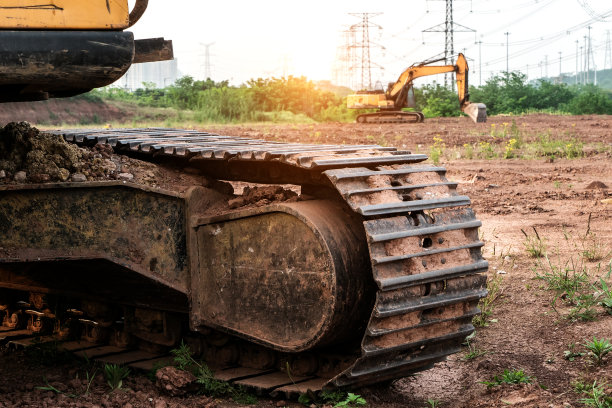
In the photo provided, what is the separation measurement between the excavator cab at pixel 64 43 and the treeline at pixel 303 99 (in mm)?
32343

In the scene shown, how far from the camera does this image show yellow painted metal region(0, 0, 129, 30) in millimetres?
4129

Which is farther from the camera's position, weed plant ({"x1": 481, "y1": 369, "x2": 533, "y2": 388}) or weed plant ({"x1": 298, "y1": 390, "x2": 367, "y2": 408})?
weed plant ({"x1": 481, "y1": 369, "x2": 533, "y2": 388})

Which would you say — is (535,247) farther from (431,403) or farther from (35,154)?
(35,154)

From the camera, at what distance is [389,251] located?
422cm

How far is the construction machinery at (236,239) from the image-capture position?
428cm

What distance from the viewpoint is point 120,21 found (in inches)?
173

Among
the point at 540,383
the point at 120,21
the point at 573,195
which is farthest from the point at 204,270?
the point at 573,195

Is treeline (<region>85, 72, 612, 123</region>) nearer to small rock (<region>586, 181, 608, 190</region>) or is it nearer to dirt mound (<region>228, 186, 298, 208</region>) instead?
small rock (<region>586, 181, 608, 190</region>)

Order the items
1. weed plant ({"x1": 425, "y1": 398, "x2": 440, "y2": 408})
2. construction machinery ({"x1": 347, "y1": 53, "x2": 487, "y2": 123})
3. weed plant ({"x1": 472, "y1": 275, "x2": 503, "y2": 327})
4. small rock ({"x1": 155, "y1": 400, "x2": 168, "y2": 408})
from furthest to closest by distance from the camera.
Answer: construction machinery ({"x1": 347, "y1": 53, "x2": 487, "y2": 123}) < weed plant ({"x1": 472, "y1": 275, "x2": 503, "y2": 327}) < weed plant ({"x1": 425, "y1": 398, "x2": 440, "y2": 408}) < small rock ({"x1": 155, "y1": 400, "x2": 168, "y2": 408})

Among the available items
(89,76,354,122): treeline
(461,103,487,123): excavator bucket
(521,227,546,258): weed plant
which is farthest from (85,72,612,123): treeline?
(521,227,546,258): weed plant

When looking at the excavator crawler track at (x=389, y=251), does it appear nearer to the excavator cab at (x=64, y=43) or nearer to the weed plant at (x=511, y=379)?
the weed plant at (x=511, y=379)

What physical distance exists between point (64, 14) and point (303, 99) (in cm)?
4120

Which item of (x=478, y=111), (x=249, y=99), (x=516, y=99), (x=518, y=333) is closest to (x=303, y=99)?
(x=249, y=99)

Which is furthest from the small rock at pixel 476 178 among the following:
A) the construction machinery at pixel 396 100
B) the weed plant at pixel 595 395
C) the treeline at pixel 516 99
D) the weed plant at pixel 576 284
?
the treeline at pixel 516 99
